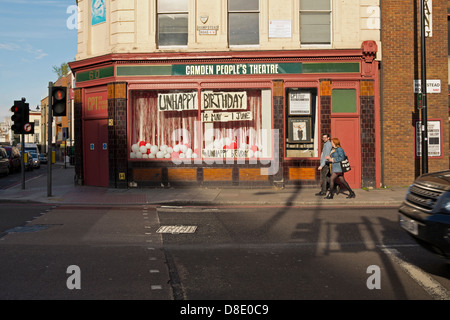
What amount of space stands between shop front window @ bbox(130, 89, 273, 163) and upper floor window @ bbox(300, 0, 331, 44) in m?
2.64

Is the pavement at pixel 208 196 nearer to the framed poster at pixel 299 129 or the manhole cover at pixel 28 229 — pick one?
the framed poster at pixel 299 129

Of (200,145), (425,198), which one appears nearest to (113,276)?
(425,198)

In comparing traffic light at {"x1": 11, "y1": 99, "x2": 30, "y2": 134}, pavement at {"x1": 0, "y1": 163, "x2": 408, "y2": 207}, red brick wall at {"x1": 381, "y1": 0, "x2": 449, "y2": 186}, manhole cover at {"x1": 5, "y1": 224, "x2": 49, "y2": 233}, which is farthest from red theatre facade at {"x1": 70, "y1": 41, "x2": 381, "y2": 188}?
manhole cover at {"x1": 5, "y1": 224, "x2": 49, "y2": 233}


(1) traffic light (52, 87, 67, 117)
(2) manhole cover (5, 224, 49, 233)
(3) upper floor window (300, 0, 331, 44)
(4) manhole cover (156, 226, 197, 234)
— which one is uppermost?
(3) upper floor window (300, 0, 331, 44)

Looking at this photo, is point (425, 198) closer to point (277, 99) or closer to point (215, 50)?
point (277, 99)

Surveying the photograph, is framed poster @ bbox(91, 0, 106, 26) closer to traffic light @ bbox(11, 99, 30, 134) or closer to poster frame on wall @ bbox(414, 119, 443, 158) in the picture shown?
traffic light @ bbox(11, 99, 30, 134)

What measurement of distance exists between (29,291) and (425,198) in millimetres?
4766

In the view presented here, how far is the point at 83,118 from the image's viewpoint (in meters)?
18.2

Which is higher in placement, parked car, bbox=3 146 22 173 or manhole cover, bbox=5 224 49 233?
parked car, bbox=3 146 22 173

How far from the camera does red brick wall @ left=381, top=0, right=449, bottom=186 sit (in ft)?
54.1

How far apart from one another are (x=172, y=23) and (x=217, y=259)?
12.6 metres

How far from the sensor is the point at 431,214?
16.9 ft

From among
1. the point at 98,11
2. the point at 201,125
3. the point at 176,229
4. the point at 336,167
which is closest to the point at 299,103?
the point at 201,125

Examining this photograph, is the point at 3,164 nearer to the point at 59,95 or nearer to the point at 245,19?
the point at 59,95
